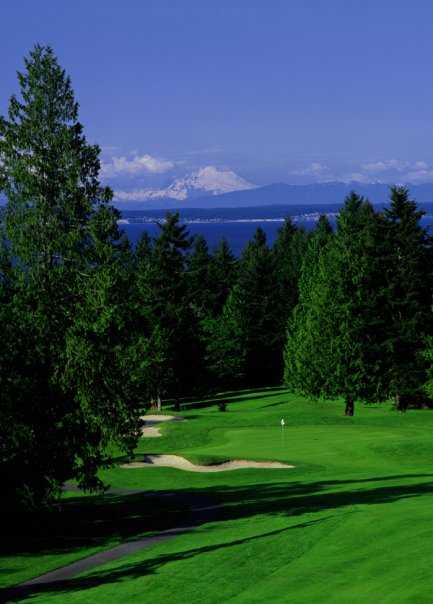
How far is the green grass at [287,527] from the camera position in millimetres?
19984

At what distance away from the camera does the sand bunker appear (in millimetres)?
56656

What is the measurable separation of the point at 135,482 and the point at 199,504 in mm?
7102

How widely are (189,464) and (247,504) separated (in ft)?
39.0

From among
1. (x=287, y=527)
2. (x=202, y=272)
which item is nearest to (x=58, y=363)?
(x=287, y=527)

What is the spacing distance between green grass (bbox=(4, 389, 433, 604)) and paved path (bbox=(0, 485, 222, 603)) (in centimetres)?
46

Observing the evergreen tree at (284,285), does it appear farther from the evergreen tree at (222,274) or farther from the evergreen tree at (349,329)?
the evergreen tree at (349,329)

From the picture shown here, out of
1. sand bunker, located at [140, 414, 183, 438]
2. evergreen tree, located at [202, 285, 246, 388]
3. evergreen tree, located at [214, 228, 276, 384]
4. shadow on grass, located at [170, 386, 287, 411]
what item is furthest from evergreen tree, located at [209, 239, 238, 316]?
sand bunker, located at [140, 414, 183, 438]

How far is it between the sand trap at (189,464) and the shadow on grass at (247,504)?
544 centimetres

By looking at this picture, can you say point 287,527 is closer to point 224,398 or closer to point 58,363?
point 58,363

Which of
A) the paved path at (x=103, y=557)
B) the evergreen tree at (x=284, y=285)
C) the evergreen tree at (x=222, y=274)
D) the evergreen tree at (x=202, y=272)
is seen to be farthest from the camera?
the evergreen tree at (x=222, y=274)

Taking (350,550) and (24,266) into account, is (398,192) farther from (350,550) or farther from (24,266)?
(350,550)

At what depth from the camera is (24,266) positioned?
30938mm

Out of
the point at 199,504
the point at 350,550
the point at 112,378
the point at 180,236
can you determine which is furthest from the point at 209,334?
the point at 350,550

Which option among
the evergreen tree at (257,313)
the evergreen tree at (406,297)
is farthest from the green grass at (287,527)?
the evergreen tree at (257,313)
